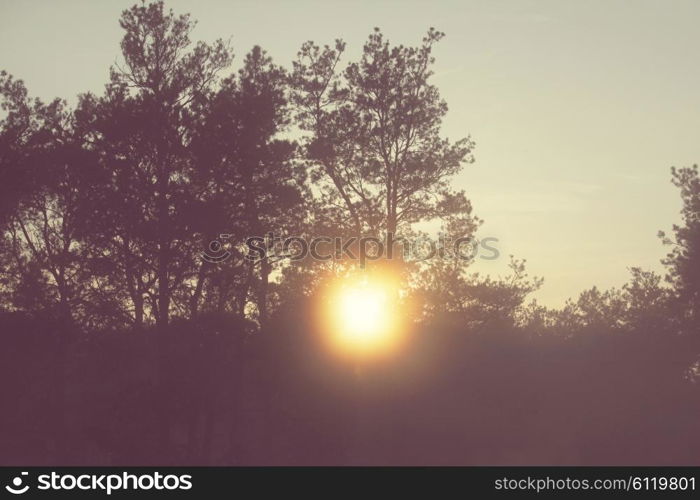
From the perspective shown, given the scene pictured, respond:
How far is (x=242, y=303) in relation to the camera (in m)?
40.8

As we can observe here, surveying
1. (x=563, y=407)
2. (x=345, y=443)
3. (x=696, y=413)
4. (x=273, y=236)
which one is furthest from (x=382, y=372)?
(x=696, y=413)

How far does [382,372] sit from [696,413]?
59.6 feet

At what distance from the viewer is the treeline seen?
119 feet

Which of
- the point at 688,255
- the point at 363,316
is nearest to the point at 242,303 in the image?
the point at 363,316

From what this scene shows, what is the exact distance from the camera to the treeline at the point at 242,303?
36.2 meters

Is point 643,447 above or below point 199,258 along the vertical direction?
below

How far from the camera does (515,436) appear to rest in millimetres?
41312

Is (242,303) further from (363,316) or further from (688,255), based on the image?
(688,255)

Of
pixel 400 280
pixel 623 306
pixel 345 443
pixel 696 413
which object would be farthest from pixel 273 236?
pixel 623 306
